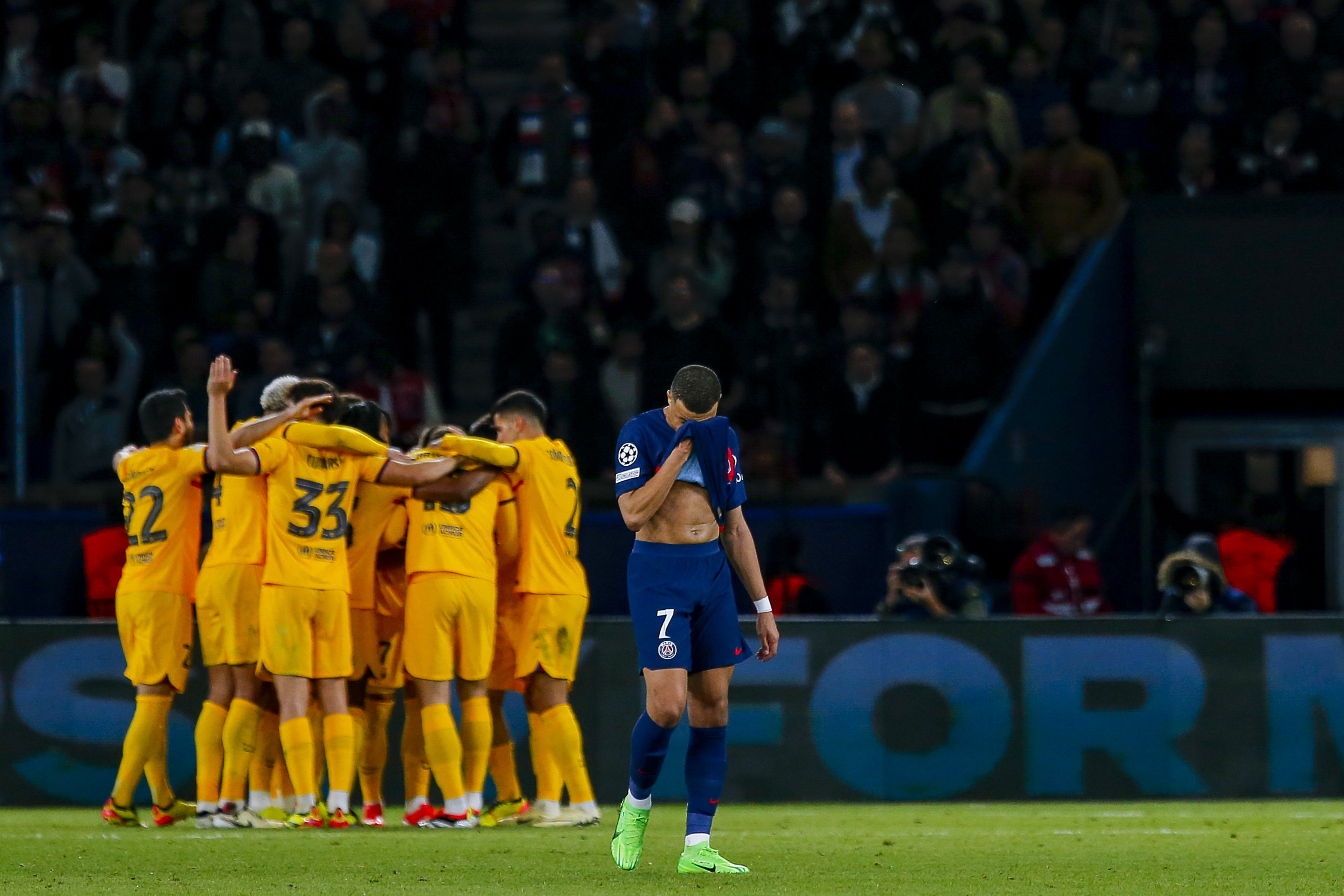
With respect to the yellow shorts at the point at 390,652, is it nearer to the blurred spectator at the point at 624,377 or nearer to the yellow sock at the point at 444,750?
the yellow sock at the point at 444,750

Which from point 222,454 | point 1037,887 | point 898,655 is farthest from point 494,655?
point 1037,887

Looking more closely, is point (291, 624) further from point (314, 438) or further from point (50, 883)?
point (50, 883)

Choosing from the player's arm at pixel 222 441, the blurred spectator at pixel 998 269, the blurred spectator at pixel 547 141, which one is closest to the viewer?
the player's arm at pixel 222 441

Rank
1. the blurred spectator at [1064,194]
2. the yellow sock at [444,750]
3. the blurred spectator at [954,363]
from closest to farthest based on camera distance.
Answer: the yellow sock at [444,750], the blurred spectator at [954,363], the blurred spectator at [1064,194]

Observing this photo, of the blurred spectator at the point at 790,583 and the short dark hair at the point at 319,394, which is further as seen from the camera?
the blurred spectator at the point at 790,583

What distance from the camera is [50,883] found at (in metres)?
7.20

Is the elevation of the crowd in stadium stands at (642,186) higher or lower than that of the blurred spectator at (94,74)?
lower

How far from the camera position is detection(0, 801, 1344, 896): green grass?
7098 mm

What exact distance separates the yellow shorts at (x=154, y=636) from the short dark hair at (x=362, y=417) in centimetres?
116

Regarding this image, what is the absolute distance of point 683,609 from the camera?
734cm

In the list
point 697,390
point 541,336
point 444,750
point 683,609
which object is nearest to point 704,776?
point 683,609

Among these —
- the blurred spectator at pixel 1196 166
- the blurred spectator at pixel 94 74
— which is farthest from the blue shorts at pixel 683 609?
the blurred spectator at pixel 94 74

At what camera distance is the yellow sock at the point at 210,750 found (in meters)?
9.63

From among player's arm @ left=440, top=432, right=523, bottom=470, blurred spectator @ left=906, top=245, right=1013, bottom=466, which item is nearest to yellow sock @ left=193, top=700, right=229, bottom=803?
player's arm @ left=440, top=432, right=523, bottom=470
